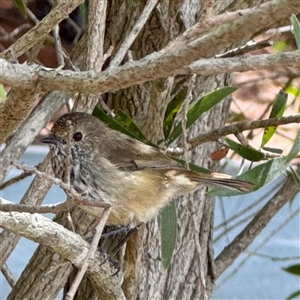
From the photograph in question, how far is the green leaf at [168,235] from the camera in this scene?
1.75m

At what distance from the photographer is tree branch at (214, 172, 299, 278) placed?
6.90ft

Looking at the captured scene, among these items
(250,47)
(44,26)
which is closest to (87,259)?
(44,26)

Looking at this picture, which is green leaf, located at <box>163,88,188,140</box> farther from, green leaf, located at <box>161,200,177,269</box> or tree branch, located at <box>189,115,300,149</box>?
green leaf, located at <box>161,200,177,269</box>

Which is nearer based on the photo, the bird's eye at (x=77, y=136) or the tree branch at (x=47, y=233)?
the tree branch at (x=47, y=233)

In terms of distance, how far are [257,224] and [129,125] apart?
0.57 meters

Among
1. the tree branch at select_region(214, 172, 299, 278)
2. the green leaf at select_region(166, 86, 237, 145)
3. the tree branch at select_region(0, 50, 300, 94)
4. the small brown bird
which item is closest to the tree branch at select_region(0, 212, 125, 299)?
the tree branch at select_region(0, 50, 300, 94)

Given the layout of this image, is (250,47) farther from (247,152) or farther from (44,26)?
(44,26)

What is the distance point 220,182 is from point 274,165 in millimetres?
174

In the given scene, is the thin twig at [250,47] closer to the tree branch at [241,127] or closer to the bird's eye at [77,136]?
the tree branch at [241,127]

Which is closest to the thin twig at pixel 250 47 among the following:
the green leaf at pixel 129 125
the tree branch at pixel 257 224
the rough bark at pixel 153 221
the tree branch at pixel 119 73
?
the rough bark at pixel 153 221

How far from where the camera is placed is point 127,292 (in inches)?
67.4

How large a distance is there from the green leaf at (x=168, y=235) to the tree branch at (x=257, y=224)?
1.37 feet

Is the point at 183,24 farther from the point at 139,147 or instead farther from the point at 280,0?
the point at 280,0

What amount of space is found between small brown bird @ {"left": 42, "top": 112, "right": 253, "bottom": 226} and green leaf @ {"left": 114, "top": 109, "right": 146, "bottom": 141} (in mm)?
20
